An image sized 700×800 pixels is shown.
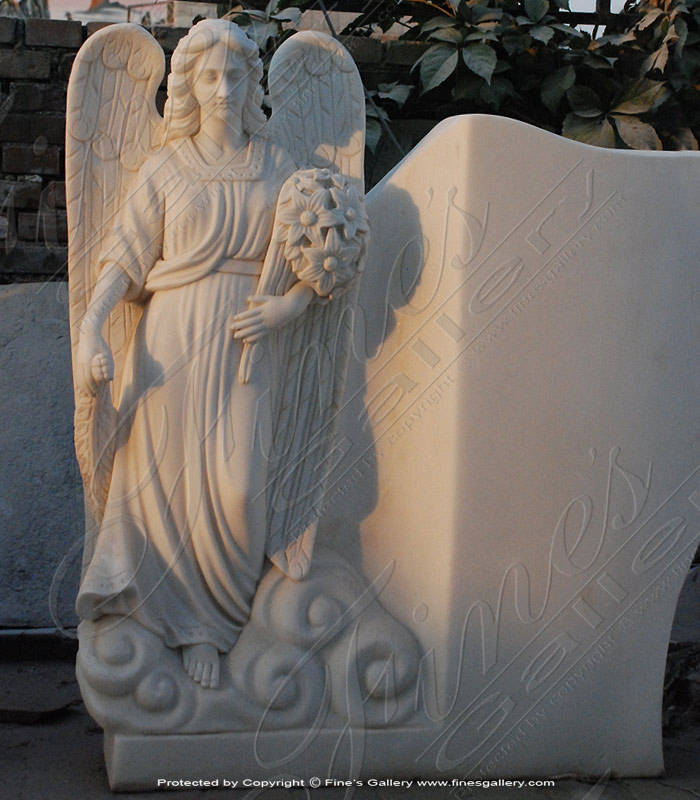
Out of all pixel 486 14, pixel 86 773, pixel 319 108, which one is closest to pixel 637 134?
pixel 486 14

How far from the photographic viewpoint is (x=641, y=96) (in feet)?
16.2

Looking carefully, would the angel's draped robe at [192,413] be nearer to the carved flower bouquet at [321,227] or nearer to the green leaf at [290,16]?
the carved flower bouquet at [321,227]

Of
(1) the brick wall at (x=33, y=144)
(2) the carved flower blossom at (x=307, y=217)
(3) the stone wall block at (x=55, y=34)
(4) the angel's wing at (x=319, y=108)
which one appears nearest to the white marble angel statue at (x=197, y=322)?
(2) the carved flower blossom at (x=307, y=217)

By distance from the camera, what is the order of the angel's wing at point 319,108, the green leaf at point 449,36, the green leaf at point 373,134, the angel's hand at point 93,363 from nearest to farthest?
the angel's hand at point 93,363, the angel's wing at point 319,108, the green leaf at point 373,134, the green leaf at point 449,36

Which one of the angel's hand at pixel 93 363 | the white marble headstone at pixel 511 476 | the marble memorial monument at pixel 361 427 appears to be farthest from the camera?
the white marble headstone at pixel 511 476

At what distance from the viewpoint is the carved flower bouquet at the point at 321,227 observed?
2.79 meters

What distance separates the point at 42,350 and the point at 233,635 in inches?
87.4

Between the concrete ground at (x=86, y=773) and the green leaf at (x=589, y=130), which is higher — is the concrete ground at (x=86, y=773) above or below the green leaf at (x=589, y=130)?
below

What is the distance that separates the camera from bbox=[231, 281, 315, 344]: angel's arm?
112 inches

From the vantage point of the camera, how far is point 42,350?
15.3ft

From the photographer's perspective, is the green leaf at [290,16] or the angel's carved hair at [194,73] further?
the green leaf at [290,16]

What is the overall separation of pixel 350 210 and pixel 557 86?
2566 millimetres

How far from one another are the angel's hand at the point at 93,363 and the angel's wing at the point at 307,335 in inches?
17.7

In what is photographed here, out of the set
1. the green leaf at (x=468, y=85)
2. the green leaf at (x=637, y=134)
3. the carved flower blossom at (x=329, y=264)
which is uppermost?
the carved flower blossom at (x=329, y=264)
